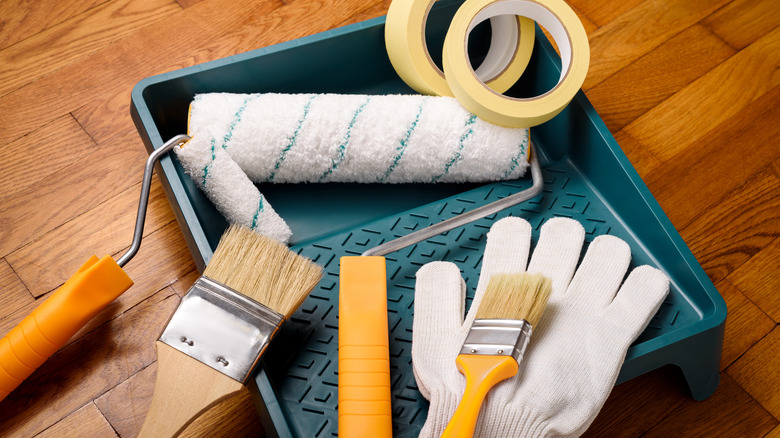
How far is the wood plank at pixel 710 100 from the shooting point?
2.82 ft

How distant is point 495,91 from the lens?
733 millimetres

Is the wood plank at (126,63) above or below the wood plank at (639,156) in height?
above

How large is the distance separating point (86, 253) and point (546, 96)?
550mm

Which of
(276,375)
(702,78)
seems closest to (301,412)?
(276,375)

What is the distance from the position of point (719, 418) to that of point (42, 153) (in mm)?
842

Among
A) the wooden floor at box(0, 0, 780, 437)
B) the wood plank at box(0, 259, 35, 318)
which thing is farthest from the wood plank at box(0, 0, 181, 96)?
the wood plank at box(0, 259, 35, 318)

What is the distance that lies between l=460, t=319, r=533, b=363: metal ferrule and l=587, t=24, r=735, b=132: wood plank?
429mm

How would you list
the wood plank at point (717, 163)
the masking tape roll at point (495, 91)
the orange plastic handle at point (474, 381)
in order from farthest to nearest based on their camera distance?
the wood plank at point (717, 163) → the masking tape roll at point (495, 91) → the orange plastic handle at point (474, 381)

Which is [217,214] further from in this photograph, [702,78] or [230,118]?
[702,78]

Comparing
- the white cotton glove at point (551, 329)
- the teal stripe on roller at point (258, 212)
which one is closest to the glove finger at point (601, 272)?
the white cotton glove at point (551, 329)

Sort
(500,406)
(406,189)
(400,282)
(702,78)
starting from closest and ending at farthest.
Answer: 1. (500,406)
2. (400,282)
3. (406,189)
4. (702,78)

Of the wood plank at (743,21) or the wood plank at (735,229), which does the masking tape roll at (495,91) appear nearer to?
the wood plank at (735,229)

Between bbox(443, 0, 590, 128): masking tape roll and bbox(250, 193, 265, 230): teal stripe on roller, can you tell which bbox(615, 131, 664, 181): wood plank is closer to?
bbox(443, 0, 590, 128): masking tape roll

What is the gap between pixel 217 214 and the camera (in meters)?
0.73
